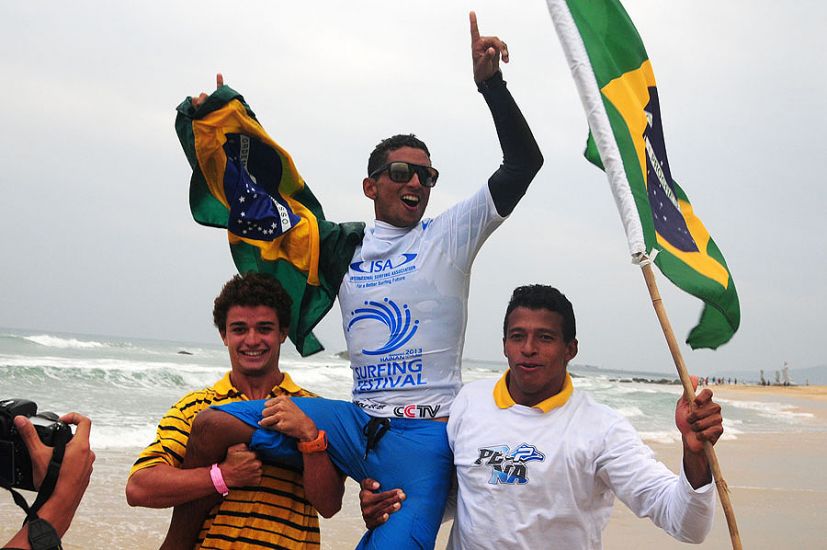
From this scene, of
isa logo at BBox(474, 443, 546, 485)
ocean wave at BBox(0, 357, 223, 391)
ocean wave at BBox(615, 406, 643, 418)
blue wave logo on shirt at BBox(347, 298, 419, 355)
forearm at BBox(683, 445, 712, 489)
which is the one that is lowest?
ocean wave at BBox(615, 406, 643, 418)

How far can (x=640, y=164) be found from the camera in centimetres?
305

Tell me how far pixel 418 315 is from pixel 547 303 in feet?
1.87

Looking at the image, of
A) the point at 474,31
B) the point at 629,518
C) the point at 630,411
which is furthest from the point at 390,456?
the point at 630,411

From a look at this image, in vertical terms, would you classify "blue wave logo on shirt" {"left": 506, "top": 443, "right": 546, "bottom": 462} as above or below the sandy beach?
above

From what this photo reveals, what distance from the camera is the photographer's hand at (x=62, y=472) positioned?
204 centimetres

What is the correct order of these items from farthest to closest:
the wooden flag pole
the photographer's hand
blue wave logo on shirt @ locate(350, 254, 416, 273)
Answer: blue wave logo on shirt @ locate(350, 254, 416, 273)
the wooden flag pole
the photographer's hand

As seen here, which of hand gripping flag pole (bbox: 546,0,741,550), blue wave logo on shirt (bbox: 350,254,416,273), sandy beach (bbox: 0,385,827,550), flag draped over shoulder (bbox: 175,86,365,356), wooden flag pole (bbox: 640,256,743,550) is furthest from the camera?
sandy beach (bbox: 0,385,827,550)

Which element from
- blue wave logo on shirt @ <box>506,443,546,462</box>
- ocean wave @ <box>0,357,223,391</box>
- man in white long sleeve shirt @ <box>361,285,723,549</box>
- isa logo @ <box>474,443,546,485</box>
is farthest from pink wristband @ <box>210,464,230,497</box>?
ocean wave @ <box>0,357,223,391</box>

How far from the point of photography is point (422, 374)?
11.4ft

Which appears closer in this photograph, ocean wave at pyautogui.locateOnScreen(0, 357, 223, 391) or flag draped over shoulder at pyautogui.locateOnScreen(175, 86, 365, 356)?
flag draped over shoulder at pyautogui.locateOnScreen(175, 86, 365, 356)

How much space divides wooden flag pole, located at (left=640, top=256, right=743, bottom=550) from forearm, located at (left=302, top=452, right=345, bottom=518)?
1387mm

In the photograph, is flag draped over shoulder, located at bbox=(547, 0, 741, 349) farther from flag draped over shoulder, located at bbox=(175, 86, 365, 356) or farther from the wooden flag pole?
flag draped over shoulder, located at bbox=(175, 86, 365, 356)

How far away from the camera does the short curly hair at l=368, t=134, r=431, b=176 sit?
148 inches

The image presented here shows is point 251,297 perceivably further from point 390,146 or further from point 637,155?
point 637,155
